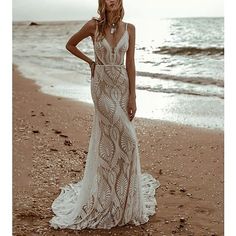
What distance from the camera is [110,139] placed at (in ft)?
10.4

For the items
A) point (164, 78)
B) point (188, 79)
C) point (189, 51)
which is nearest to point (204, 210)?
point (188, 79)

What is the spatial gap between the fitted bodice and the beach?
46.7 inches

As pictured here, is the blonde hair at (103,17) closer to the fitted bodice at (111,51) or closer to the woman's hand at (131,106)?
the fitted bodice at (111,51)

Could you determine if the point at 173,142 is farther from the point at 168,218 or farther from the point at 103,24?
the point at 103,24

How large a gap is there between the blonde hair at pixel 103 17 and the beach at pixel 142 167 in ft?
4.49

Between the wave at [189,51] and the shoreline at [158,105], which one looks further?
the wave at [189,51]

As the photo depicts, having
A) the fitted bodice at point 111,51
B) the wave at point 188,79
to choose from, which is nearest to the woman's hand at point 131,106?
the fitted bodice at point 111,51

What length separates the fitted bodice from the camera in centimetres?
295

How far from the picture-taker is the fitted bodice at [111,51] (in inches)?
116

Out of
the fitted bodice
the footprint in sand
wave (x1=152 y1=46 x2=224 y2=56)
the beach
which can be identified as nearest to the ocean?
wave (x1=152 y1=46 x2=224 y2=56)

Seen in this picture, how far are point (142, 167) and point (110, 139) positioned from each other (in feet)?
4.19

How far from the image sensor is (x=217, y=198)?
3.69m

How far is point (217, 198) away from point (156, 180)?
0.58 m

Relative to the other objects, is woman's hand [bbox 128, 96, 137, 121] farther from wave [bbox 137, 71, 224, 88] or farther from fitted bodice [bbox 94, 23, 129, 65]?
wave [bbox 137, 71, 224, 88]
